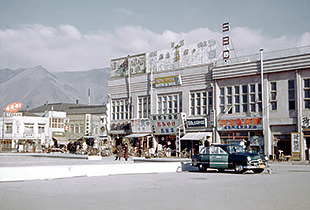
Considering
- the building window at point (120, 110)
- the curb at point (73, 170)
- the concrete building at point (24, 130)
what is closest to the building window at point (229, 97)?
the building window at point (120, 110)

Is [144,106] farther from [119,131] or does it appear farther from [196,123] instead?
[196,123]

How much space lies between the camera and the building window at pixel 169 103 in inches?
1747

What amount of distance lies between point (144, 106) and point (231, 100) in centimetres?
1204

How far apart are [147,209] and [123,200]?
56.4 inches

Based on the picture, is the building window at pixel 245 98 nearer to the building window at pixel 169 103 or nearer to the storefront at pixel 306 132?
the storefront at pixel 306 132

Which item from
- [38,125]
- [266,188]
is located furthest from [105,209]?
[38,125]

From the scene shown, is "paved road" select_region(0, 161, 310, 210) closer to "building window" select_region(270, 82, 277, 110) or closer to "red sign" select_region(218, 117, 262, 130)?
"building window" select_region(270, 82, 277, 110)

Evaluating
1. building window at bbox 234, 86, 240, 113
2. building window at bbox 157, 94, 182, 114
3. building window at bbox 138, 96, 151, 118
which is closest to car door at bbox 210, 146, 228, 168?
building window at bbox 234, 86, 240, 113

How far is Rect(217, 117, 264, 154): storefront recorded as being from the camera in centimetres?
3734

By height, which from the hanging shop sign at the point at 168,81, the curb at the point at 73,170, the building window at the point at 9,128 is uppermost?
the hanging shop sign at the point at 168,81

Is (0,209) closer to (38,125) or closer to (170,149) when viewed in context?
(170,149)

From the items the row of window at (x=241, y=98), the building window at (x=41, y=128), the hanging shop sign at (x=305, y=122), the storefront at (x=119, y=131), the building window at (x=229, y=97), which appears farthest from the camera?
the building window at (x=41, y=128)

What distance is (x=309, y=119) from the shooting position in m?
34.5

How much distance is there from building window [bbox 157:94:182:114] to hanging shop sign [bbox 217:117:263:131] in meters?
6.02
